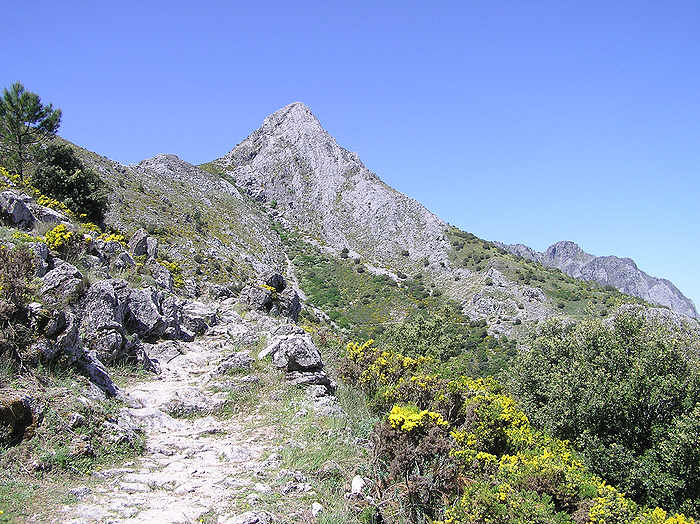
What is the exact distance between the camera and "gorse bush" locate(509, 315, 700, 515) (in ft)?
45.1

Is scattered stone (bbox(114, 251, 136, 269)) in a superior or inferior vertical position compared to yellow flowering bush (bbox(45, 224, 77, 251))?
inferior

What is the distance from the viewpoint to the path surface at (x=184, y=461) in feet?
18.1

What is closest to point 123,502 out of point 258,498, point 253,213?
point 258,498

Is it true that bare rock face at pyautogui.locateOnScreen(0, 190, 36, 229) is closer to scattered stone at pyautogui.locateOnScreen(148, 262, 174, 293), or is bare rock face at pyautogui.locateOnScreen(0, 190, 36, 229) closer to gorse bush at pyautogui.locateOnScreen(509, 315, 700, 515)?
scattered stone at pyautogui.locateOnScreen(148, 262, 174, 293)

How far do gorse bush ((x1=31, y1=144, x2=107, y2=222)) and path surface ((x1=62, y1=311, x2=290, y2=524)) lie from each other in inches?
646

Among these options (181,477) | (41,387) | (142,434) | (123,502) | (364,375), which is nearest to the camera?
(123,502)

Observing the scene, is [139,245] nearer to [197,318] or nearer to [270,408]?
[197,318]

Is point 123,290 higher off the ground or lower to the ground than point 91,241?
lower

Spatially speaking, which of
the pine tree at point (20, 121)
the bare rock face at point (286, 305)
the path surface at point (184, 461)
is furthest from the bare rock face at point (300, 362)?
Result: the pine tree at point (20, 121)

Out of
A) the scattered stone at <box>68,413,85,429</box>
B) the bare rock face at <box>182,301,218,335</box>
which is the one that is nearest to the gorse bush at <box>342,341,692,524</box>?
the scattered stone at <box>68,413,85,429</box>

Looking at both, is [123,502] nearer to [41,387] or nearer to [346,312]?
[41,387]

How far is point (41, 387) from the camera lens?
7215mm

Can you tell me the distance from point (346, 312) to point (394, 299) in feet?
28.5

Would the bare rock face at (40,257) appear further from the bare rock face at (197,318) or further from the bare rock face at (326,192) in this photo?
the bare rock face at (326,192)
